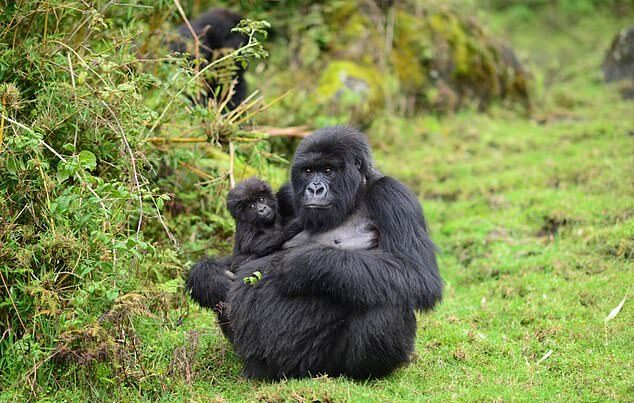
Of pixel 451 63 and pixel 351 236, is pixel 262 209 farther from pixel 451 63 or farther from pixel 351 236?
pixel 451 63

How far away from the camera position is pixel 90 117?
4.53m

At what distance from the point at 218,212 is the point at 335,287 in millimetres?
2464

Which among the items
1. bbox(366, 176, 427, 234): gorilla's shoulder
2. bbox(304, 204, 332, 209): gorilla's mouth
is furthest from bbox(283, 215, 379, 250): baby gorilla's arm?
bbox(304, 204, 332, 209): gorilla's mouth

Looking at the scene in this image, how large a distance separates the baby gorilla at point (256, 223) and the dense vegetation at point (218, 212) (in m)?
0.51

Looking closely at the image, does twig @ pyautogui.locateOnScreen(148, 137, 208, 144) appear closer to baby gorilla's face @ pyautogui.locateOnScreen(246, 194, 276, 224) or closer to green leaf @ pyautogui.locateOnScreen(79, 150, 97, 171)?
baby gorilla's face @ pyautogui.locateOnScreen(246, 194, 276, 224)

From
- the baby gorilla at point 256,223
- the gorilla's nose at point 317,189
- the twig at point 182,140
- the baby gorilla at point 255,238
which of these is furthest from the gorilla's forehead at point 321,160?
the twig at point 182,140

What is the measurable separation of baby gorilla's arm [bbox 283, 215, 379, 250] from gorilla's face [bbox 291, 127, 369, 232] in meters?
0.05

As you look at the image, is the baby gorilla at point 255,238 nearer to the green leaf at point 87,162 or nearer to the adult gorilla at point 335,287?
the adult gorilla at point 335,287

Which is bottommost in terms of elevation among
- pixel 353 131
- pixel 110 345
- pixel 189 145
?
pixel 110 345

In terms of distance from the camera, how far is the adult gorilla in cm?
418

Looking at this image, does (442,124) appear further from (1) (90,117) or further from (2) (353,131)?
(1) (90,117)

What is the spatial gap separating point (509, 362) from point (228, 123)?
2.82 metres

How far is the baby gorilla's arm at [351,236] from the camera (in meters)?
4.58

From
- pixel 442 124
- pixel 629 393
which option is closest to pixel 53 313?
pixel 629 393
